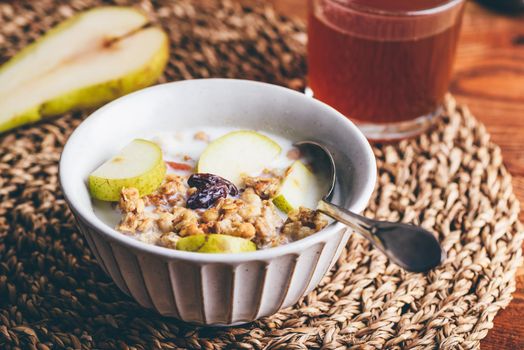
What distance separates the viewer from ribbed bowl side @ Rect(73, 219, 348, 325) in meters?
0.75

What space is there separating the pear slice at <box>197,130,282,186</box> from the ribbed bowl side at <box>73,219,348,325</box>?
0.19m

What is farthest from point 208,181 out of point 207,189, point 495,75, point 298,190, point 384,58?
point 495,75

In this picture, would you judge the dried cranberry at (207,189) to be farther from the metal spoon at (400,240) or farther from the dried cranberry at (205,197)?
the metal spoon at (400,240)

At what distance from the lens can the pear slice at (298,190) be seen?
0.89 metres

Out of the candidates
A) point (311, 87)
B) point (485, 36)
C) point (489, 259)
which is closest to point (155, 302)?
point (489, 259)

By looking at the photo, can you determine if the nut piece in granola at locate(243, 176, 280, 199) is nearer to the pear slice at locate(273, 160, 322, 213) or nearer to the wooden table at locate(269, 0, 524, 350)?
the pear slice at locate(273, 160, 322, 213)

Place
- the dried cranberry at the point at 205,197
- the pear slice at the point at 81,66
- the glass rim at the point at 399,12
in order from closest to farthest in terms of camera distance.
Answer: the dried cranberry at the point at 205,197 → the glass rim at the point at 399,12 → the pear slice at the point at 81,66

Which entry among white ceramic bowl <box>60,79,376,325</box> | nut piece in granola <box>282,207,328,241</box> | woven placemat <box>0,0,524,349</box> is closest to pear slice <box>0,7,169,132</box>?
woven placemat <box>0,0,524,349</box>

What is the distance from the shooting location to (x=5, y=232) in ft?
3.40

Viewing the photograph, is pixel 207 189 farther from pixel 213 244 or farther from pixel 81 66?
pixel 81 66

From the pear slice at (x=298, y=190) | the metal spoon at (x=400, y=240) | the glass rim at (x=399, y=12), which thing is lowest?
the pear slice at (x=298, y=190)

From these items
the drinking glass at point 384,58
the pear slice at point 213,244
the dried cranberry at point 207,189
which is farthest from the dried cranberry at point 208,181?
the drinking glass at point 384,58

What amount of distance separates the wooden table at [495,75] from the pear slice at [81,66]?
1.41ft

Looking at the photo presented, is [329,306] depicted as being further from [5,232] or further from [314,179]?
[5,232]
